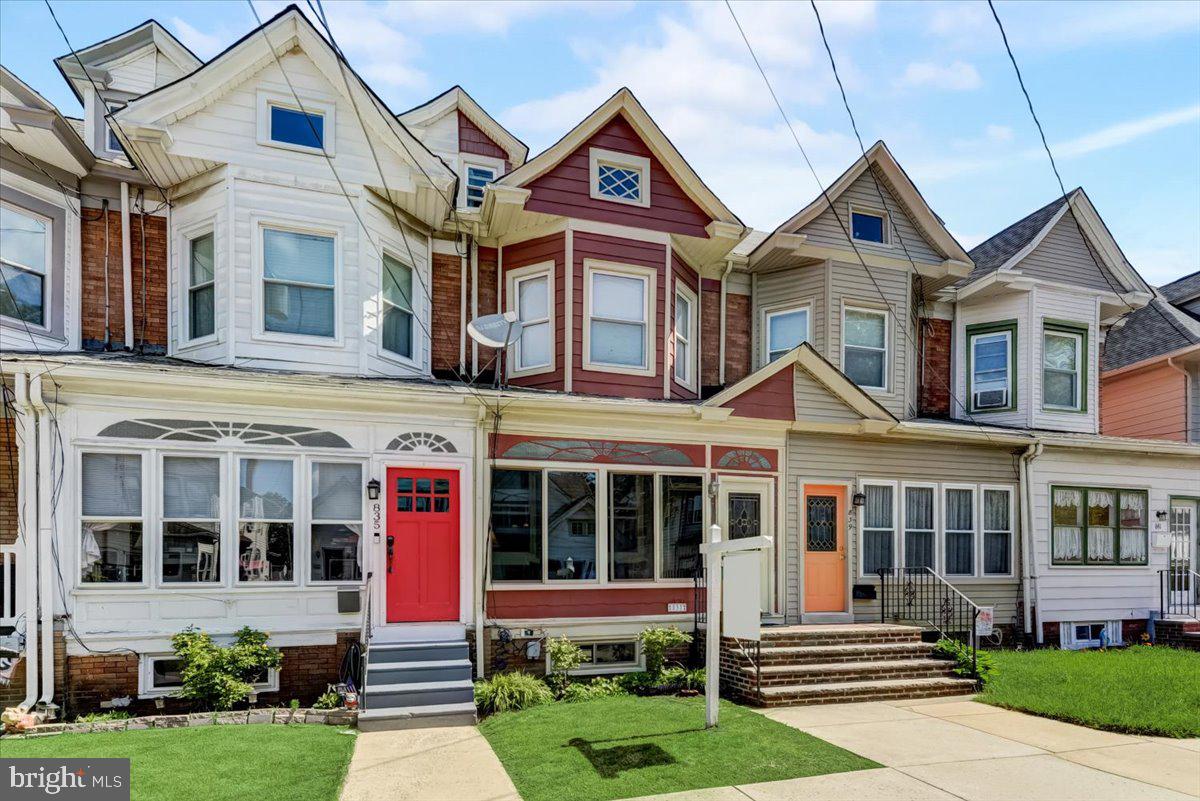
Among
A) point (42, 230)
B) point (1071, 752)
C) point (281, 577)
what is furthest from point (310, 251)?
point (1071, 752)

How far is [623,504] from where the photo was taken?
1074 cm

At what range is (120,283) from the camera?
34.8 ft

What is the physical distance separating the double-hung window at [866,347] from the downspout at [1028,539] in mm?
2662

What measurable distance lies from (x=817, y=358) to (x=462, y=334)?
5485mm

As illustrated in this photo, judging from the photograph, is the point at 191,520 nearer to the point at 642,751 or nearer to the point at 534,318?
the point at 534,318

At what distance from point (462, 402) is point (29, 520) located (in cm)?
488

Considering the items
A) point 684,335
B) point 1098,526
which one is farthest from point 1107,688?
point 684,335

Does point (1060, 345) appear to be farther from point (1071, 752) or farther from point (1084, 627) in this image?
point (1071, 752)

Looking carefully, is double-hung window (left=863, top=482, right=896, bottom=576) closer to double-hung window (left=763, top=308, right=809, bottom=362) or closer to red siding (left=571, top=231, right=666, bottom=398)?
double-hung window (left=763, top=308, right=809, bottom=362)

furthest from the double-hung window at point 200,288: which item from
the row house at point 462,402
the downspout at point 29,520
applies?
the downspout at point 29,520

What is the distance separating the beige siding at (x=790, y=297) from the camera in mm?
13133

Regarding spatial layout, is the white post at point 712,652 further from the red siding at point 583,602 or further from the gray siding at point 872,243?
the gray siding at point 872,243

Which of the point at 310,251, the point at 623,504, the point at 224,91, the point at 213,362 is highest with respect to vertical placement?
the point at 224,91

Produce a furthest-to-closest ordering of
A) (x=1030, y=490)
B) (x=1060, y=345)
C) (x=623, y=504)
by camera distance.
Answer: (x=1060, y=345) < (x=1030, y=490) < (x=623, y=504)
